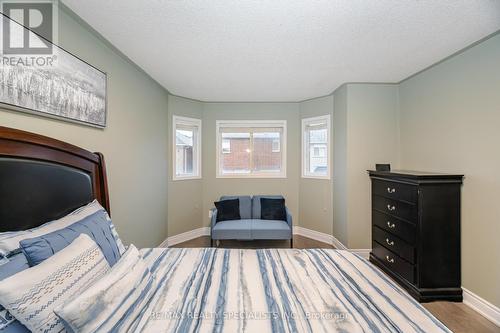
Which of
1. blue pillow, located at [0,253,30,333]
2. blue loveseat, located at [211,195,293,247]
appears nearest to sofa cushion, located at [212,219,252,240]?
blue loveseat, located at [211,195,293,247]

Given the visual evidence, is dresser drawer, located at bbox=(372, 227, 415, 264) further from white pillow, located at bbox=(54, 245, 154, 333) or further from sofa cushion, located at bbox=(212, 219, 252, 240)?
white pillow, located at bbox=(54, 245, 154, 333)

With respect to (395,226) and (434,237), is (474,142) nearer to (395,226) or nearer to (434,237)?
(434,237)

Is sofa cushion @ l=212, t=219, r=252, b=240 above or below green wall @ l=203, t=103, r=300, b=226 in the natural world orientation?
below

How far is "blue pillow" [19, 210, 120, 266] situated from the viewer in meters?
0.98

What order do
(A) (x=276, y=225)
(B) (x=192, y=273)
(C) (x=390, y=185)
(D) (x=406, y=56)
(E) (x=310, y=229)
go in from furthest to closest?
1. (E) (x=310, y=229)
2. (A) (x=276, y=225)
3. (C) (x=390, y=185)
4. (D) (x=406, y=56)
5. (B) (x=192, y=273)

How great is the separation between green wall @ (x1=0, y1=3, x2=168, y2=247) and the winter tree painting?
0.08 metres

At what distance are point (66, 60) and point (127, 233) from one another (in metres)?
1.74

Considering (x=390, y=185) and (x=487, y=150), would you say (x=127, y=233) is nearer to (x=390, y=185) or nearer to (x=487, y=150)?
(x=390, y=185)

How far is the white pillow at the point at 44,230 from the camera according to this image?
40.0 inches

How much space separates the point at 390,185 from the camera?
2.61m

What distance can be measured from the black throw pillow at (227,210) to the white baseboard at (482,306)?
2.82m

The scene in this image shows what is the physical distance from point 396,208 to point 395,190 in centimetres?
21

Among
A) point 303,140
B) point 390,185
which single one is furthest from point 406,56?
point 303,140

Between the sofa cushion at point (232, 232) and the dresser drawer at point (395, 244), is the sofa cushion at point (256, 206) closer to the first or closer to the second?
the sofa cushion at point (232, 232)
